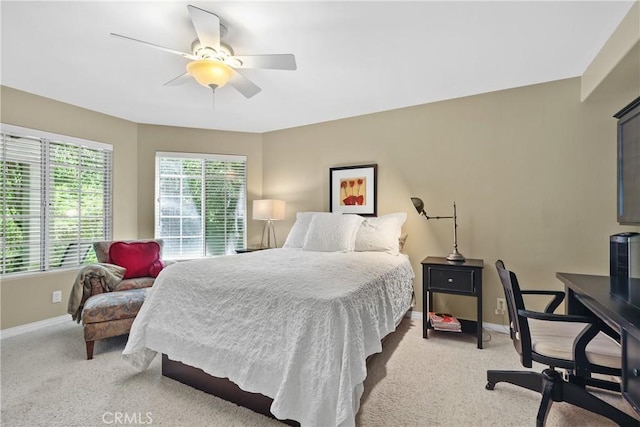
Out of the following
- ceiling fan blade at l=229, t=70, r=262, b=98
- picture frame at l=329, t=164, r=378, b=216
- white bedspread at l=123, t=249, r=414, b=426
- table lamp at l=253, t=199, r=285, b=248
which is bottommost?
white bedspread at l=123, t=249, r=414, b=426

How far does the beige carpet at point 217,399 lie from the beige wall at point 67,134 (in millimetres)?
620

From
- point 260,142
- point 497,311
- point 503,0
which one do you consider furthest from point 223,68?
point 497,311

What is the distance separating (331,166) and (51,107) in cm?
334

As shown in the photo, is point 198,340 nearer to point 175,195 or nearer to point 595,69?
point 175,195

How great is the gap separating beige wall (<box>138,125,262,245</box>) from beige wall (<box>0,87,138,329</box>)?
3.9 inches

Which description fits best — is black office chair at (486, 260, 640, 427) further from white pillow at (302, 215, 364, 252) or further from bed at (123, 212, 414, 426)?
white pillow at (302, 215, 364, 252)

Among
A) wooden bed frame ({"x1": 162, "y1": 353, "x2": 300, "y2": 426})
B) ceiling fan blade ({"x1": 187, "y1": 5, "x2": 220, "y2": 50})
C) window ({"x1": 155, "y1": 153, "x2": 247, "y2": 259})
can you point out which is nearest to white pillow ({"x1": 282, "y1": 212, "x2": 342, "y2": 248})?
window ({"x1": 155, "y1": 153, "x2": 247, "y2": 259})

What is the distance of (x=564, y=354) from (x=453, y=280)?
1.27 m

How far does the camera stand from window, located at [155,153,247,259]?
4430 mm

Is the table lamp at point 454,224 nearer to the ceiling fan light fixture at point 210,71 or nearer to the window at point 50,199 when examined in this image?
the ceiling fan light fixture at point 210,71

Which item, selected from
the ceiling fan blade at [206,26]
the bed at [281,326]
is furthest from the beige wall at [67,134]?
the ceiling fan blade at [206,26]

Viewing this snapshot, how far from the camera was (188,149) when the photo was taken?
451 cm

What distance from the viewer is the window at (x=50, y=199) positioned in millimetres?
3154

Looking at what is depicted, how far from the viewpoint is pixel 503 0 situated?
1842 millimetres
